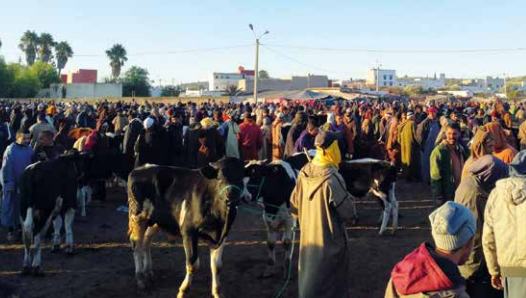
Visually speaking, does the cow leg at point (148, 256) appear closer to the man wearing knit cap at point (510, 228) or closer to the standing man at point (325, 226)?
the standing man at point (325, 226)

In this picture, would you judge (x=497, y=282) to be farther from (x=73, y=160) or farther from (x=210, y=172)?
(x=73, y=160)

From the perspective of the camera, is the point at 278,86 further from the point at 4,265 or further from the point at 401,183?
the point at 4,265

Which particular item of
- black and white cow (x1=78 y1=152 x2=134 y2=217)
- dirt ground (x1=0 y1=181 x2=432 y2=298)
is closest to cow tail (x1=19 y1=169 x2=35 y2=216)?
dirt ground (x1=0 y1=181 x2=432 y2=298)

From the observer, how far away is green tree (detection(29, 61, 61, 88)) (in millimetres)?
83625

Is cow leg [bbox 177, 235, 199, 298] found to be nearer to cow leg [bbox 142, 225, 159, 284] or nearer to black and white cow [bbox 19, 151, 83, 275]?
cow leg [bbox 142, 225, 159, 284]

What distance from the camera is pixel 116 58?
3866 inches

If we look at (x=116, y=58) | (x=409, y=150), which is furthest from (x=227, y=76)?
(x=409, y=150)

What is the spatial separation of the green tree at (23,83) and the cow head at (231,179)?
74.5 metres

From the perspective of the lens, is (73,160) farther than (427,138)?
No

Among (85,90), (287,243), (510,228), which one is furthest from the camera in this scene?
(85,90)

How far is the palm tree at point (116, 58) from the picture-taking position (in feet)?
320

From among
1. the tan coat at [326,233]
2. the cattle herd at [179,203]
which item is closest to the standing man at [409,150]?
the cattle herd at [179,203]

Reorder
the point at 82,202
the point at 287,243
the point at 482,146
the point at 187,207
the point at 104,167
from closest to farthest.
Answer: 1. the point at 482,146
2. the point at 187,207
3. the point at 287,243
4. the point at 82,202
5. the point at 104,167

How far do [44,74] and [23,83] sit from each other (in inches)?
406
